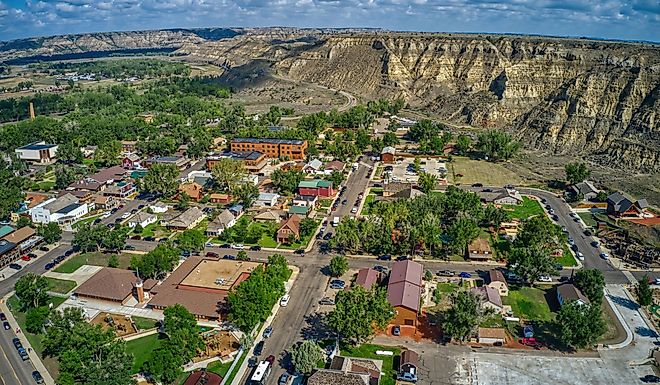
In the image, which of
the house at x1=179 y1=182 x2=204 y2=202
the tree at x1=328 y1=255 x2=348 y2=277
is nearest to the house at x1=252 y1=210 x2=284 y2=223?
the house at x1=179 y1=182 x2=204 y2=202

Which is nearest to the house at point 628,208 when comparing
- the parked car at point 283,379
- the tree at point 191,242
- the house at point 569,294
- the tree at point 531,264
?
the tree at point 531,264

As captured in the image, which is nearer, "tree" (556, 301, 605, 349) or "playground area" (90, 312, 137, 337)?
"tree" (556, 301, 605, 349)

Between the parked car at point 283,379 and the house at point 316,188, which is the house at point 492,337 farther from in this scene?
the house at point 316,188

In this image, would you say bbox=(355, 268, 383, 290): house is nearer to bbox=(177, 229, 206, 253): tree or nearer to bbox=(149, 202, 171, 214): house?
bbox=(177, 229, 206, 253): tree

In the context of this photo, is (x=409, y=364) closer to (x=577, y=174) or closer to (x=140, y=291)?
(x=140, y=291)

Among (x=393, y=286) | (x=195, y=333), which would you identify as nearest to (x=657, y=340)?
(x=393, y=286)
